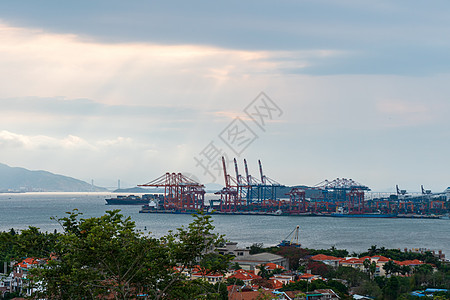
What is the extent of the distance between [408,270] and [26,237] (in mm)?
18098

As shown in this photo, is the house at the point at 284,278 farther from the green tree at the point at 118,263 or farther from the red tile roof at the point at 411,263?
the green tree at the point at 118,263

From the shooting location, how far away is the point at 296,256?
84.2ft

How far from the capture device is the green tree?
6.75 metres

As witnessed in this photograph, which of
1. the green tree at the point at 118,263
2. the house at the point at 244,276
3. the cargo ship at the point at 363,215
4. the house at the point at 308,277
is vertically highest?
the cargo ship at the point at 363,215

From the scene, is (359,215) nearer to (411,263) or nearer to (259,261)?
(411,263)

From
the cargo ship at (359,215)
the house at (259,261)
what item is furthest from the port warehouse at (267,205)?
the house at (259,261)

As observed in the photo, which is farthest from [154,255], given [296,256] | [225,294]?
[296,256]

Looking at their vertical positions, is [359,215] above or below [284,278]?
above

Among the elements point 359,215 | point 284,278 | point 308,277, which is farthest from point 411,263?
point 359,215

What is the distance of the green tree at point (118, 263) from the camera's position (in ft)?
22.2

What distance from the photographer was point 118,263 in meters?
6.87

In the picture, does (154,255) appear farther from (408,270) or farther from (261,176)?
(261,176)

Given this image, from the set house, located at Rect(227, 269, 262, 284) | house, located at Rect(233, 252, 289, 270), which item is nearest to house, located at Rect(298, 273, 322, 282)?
house, located at Rect(227, 269, 262, 284)

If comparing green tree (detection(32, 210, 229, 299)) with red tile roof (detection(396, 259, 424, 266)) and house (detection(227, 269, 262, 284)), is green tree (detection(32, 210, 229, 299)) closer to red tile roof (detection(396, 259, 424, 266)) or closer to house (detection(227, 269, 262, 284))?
house (detection(227, 269, 262, 284))
